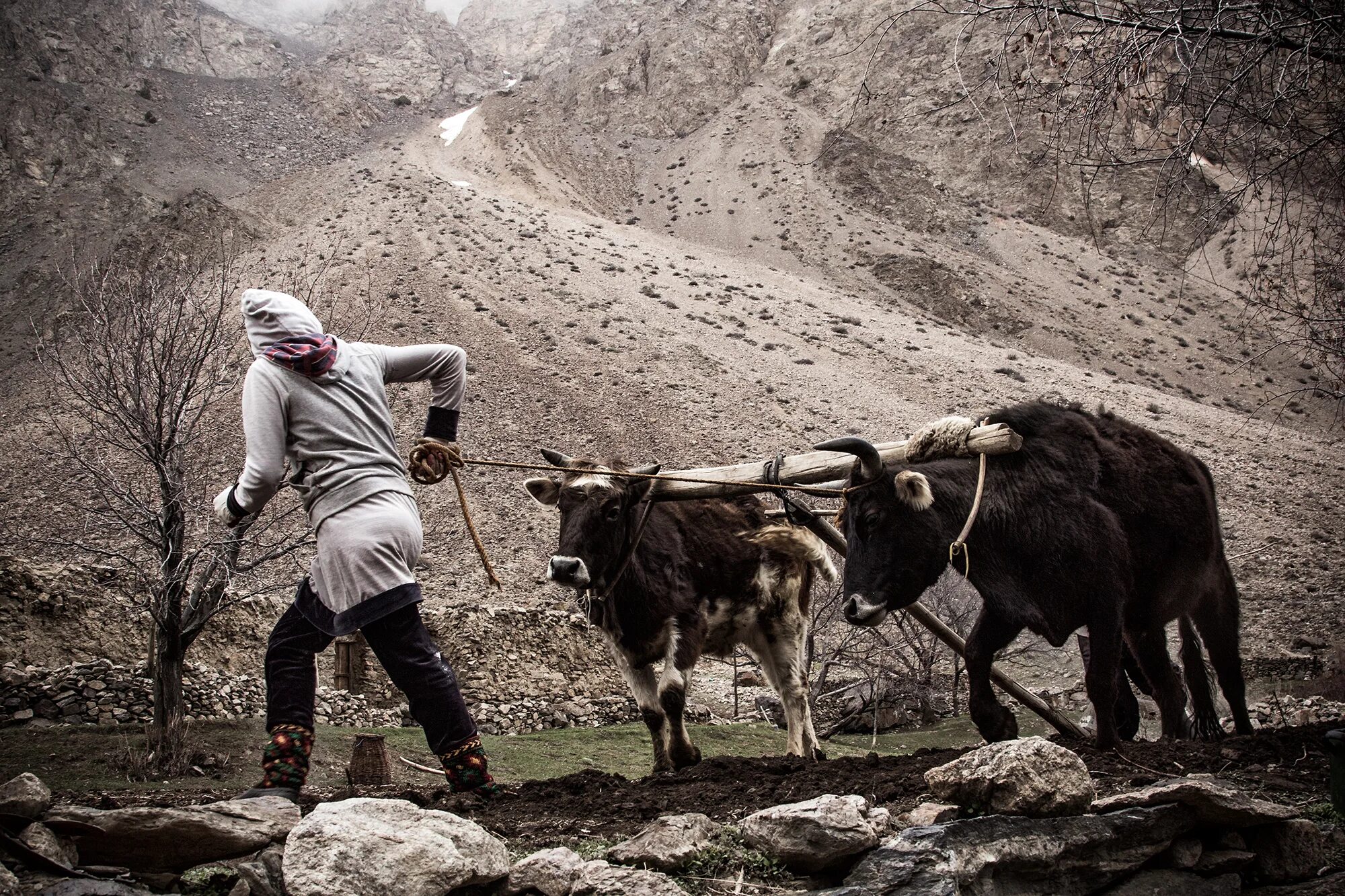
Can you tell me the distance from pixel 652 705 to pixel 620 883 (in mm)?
3535

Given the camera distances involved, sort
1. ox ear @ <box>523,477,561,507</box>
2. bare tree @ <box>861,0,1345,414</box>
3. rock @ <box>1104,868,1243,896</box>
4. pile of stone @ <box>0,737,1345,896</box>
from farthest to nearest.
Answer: ox ear @ <box>523,477,561,507</box>
bare tree @ <box>861,0,1345,414</box>
rock @ <box>1104,868,1243,896</box>
pile of stone @ <box>0,737,1345,896</box>

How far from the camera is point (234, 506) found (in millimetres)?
4316

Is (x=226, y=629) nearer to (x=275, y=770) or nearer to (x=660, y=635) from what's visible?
(x=660, y=635)

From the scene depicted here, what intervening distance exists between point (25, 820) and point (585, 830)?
1.97 meters

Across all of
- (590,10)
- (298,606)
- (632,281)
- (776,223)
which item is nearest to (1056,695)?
(298,606)

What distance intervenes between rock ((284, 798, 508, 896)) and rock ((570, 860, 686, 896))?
0.31m

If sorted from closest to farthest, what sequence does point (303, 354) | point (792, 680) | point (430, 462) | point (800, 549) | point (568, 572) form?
point (303, 354)
point (430, 462)
point (568, 572)
point (792, 680)
point (800, 549)

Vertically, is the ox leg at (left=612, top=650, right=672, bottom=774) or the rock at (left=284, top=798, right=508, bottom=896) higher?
the rock at (left=284, top=798, right=508, bottom=896)

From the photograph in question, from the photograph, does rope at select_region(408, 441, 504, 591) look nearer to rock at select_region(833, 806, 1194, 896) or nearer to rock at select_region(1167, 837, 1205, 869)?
rock at select_region(833, 806, 1194, 896)

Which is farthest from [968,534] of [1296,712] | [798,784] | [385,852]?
[1296,712]

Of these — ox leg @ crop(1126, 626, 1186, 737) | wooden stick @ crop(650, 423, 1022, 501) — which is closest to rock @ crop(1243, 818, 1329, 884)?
ox leg @ crop(1126, 626, 1186, 737)

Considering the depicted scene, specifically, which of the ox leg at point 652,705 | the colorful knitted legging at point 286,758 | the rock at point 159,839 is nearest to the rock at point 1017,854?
the rock at point 159,839

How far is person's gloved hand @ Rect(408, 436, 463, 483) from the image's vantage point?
4938mm

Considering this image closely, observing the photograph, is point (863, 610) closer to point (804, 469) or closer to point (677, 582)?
point (804, 469)
